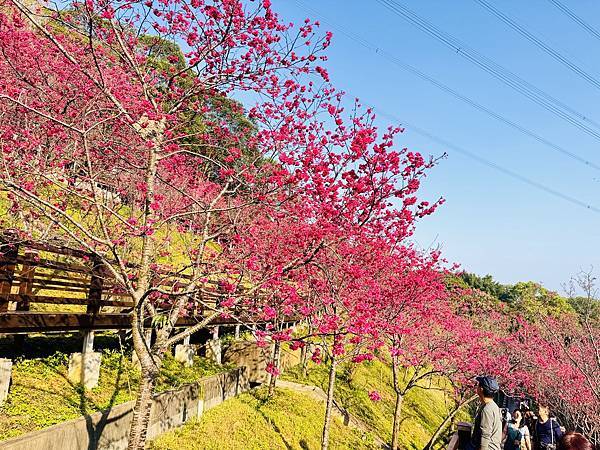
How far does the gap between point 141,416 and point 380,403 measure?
53.7 ft

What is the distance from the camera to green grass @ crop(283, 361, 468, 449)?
17391mm

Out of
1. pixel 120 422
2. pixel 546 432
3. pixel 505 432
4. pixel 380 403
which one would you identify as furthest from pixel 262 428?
pixel 380 403

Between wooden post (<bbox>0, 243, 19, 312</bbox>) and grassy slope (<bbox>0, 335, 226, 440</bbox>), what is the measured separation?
144cm

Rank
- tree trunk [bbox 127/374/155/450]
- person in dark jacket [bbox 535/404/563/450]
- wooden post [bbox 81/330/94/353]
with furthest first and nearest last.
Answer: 1. wooden post [bbox 81/330/94/353]
2. person in dark jacket [bbox 535/404/563/450]
3. tree trunk [bbox 127/374/155/450]

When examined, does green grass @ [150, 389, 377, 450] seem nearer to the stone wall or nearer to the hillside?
the hillside

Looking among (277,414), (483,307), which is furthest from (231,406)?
(483,307)

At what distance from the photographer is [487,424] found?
5.03 meters

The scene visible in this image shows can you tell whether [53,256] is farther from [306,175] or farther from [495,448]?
[495,448]

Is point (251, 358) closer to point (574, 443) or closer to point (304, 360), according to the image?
point (304, 360)

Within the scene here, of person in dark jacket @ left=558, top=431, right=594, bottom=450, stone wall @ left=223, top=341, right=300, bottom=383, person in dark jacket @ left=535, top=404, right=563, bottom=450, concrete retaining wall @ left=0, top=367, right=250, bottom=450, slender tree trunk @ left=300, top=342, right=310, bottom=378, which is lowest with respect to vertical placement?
slender tree trunk @ left=300, top=342, right=310, bottom=378

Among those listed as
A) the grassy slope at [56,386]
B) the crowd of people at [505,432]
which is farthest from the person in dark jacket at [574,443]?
the grassy slope at [56,386]

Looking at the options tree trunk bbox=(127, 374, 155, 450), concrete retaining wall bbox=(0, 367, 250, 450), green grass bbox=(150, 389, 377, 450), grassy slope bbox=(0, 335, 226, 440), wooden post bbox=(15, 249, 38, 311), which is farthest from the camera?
green grass bbox=(150, 389, 377, 450)

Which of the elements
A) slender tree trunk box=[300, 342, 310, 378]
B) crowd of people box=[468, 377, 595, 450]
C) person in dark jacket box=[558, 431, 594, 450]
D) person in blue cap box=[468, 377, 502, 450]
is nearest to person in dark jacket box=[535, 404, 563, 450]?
crowd of people box=[468, 377, 595, 450]

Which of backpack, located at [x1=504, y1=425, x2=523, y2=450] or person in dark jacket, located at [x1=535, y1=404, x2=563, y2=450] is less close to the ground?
person in dark jacket, located at [x1=535, y1=404, x2=563, y2=450]
